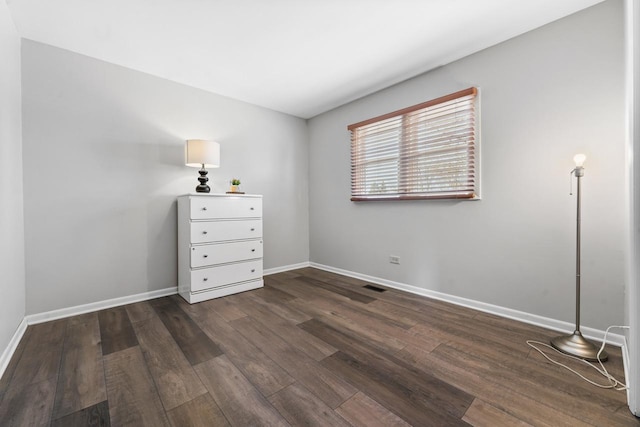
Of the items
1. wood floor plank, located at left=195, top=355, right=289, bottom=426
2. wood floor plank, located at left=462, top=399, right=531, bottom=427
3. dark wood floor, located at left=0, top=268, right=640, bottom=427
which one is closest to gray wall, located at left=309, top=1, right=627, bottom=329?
dark wood floor, located at left=0, top=268, right=640, bottom=427

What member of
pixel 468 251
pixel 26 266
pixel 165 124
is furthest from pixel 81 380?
pixel 468 251

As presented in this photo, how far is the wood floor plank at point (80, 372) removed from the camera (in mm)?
1269

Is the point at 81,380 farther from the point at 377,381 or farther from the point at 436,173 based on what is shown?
the point at 436,173

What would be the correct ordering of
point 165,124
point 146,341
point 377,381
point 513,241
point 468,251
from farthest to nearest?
point 165,124 → point 468,251 → point 513,241 → point 146,341 → point 377,381

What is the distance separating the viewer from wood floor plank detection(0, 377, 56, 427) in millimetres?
1154

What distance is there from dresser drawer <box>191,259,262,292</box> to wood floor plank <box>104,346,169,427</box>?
93 cm

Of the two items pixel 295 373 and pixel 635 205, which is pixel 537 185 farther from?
pixel 295 373

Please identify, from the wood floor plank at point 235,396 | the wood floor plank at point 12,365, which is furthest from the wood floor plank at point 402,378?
the wood floor plank at point 12,365

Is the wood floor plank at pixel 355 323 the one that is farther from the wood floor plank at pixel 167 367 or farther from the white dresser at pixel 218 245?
the wood floor plank at pixel 167 367

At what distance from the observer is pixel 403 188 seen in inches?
114

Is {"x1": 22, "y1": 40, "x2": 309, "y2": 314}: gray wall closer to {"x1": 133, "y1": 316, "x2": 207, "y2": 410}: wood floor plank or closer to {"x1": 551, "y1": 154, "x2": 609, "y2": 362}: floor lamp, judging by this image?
{"x1": 133, "y1": 316, "x2": 207, "y2": 410}: wood floor plank

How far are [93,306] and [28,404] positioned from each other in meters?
1.33

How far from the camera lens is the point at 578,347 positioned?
5.42 ft

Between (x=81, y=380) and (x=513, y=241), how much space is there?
3.10 meters
